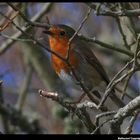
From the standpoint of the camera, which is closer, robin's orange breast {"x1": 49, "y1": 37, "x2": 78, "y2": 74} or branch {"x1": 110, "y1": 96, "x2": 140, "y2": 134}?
branch {"x1": 110, "y1": 96, "x2": 140, "y2": 134}

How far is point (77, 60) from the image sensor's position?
519cm

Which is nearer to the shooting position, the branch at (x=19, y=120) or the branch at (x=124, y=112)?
the branch at (x=124, y=112)

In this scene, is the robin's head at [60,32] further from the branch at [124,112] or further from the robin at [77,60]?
the branch at [124,112]

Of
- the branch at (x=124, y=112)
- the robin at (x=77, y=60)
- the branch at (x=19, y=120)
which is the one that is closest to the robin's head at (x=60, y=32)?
the robin at (x=77, y=60)

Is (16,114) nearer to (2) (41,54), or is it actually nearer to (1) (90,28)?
(2) (41,54)

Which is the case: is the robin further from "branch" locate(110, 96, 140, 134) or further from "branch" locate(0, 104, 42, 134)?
"branch" locate(110, 96, 140, 134)

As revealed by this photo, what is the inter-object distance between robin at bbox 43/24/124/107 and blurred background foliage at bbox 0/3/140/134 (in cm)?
28

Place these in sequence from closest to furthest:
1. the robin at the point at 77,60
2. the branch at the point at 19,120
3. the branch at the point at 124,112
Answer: the branch at the point at 124,112 → the robin at the point at 77,60 → the branch at the point at 19,120

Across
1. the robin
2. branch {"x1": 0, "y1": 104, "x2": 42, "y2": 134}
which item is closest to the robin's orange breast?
the robin

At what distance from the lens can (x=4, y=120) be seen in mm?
5836

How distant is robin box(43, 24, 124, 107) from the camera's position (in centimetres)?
503

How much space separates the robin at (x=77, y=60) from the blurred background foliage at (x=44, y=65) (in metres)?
0.28

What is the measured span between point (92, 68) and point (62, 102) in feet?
7.08

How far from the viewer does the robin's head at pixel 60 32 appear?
5100mm
